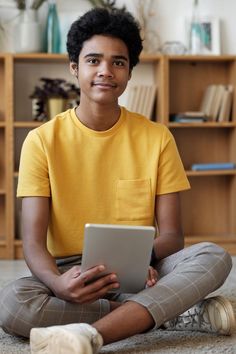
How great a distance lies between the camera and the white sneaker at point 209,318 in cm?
195

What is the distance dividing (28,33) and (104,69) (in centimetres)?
210

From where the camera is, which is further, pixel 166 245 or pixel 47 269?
pixel 166 245

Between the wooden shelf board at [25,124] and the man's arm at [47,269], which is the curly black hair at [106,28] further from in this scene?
the wooden shelf board at [25,124]

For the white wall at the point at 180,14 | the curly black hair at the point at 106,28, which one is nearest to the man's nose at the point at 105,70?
the curly black hair at the point at 106,28

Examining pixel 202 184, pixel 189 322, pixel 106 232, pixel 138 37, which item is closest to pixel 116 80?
pixel 138 37

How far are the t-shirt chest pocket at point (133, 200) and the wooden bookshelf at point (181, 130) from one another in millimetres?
1982

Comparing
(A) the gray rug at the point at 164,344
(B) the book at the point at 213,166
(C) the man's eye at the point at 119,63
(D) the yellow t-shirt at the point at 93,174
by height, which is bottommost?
(A) the gray rug at the point at 164,344

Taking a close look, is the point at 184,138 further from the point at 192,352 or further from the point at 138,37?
the point at 192,352

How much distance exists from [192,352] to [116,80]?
31.3 inches

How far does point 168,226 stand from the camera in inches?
83.2

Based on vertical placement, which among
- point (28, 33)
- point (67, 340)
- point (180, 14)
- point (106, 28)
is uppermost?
point (180, 14)

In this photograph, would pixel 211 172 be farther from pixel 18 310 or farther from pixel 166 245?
pixel 18 310

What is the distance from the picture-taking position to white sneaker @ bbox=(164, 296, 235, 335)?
195 centimetres

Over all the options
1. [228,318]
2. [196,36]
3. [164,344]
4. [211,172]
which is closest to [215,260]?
[228,318]
